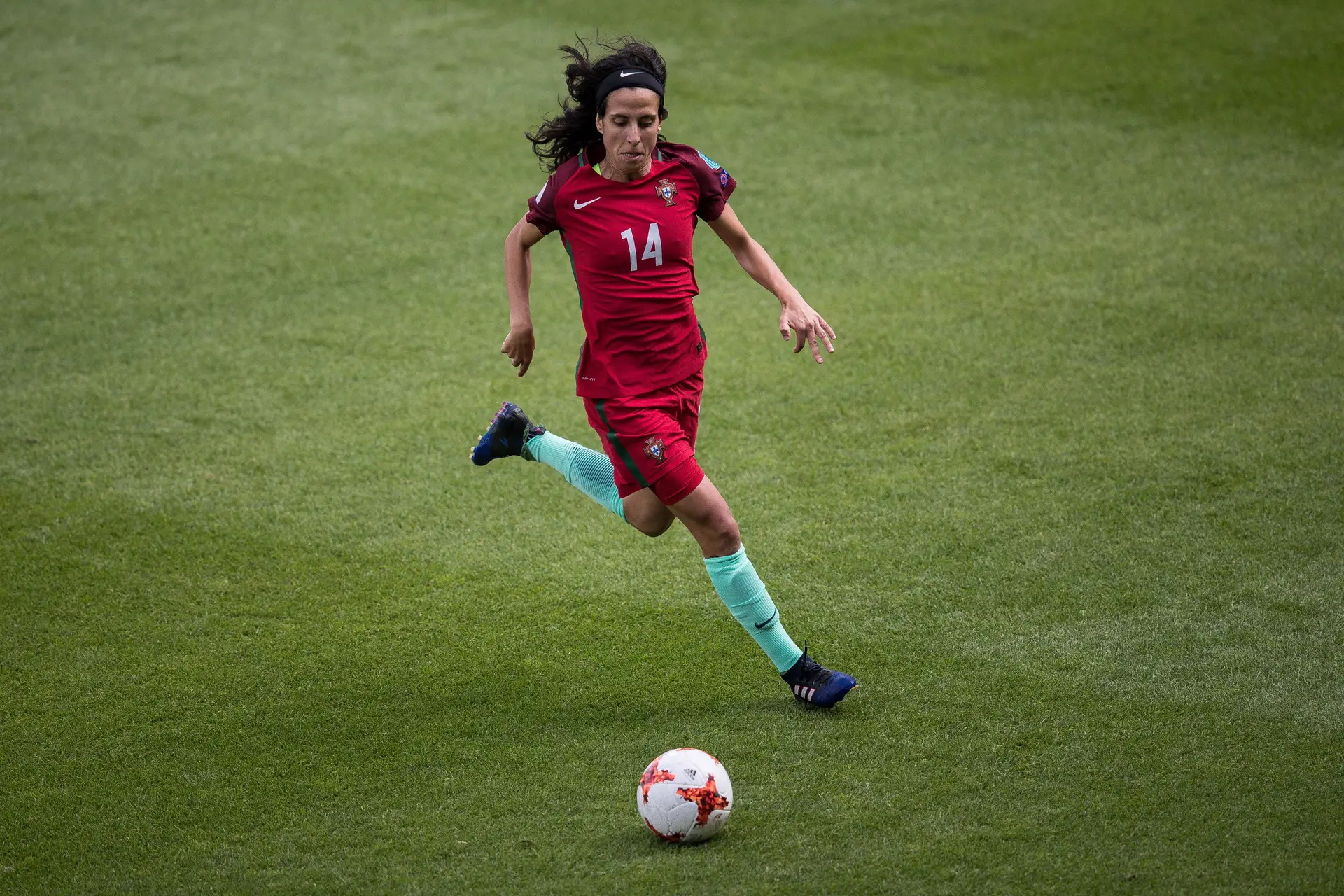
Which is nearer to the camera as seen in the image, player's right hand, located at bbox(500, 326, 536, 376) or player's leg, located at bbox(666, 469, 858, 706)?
player's leg, located at bbox(666, 469, 858, 706)

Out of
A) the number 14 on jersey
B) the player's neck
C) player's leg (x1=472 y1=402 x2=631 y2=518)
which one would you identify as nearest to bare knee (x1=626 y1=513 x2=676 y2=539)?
player's leg (x1=472 y1=402 x2=631 y2=518)

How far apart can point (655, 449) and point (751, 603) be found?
0.60m

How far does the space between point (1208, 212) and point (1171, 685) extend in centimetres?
513

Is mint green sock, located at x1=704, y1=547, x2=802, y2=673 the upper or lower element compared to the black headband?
lower

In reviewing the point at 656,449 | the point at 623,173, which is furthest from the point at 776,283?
the point at 656,449

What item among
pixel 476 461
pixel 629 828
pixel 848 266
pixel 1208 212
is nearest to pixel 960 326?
pixel 848 266

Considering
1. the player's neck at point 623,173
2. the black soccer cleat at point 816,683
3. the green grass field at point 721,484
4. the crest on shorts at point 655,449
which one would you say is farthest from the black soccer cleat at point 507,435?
the black soccer cleat at point 816,683

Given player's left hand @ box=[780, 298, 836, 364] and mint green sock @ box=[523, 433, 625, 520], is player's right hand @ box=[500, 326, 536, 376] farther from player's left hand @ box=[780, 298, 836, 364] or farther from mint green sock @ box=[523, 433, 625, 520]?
player's left hand @ box=[780, 298, 836, 364]

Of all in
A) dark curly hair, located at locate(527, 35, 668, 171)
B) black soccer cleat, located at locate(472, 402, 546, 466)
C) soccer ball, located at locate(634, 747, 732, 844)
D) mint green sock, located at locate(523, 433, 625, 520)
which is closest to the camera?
soccer ball, located at locate(634, 747, 732, 844)

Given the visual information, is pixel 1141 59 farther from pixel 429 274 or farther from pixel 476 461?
pixel 476 461

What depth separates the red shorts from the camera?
4.22 metres

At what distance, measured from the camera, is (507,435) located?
5250 mm

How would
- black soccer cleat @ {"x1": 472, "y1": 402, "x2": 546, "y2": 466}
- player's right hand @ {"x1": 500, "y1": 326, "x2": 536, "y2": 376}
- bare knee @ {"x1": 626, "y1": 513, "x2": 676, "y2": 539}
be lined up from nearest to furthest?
player's right hand @ {"x1": 500, "y1": 326, "x2": 536, "y2": 376}
bare knee @ {"x1": 626, "y1": 513, "x2": 676, "y2": 539}
black soccer cleat @ {"x1": 472, "y1": 402, "x2": 546, "y2": 466}

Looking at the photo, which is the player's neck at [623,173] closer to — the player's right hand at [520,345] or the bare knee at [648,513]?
the player's right hand at [520,345]
